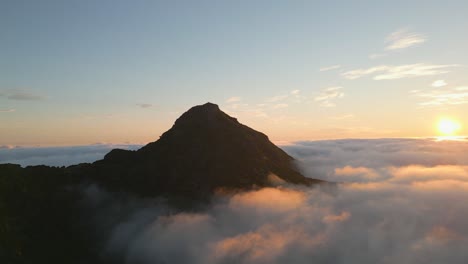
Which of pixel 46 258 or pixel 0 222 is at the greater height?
pixel 0 222

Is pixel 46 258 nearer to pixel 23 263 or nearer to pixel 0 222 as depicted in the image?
pixel 23 263

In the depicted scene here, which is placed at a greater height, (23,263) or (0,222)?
(0,222)

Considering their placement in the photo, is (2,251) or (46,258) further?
(46,258)

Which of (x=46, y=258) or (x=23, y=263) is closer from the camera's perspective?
(x=23, y=263)

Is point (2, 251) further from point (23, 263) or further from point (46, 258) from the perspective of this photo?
point (46, 258)

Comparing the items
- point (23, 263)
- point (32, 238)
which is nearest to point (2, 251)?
point (23, 263)

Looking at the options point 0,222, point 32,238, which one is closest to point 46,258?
point 32,238
